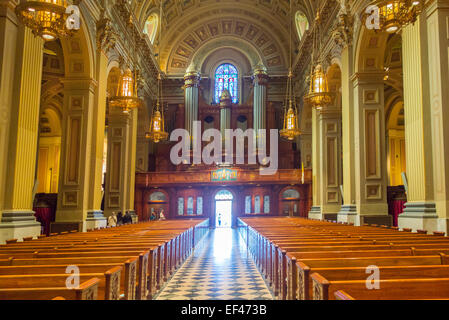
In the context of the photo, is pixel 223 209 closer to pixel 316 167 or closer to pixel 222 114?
pixel 222 114

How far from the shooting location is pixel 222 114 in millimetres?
24109

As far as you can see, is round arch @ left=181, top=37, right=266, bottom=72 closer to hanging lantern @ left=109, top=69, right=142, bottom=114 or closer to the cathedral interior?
the cathedral interior

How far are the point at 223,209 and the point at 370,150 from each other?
40.7 feet

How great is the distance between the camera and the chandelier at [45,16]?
18.7 ft

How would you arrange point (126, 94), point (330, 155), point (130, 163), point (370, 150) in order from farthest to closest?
point (130, 163) < point (330, 155) < point (370, 150) < point (126, 94)

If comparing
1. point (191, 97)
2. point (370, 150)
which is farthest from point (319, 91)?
point (191, 97)

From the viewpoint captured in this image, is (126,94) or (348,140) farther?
(348,140)

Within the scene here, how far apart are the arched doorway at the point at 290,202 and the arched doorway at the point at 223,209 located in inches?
118

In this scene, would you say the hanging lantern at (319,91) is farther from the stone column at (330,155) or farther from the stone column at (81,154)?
the stone column at (81,154)

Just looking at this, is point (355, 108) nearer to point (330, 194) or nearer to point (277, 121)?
point (330, 194)

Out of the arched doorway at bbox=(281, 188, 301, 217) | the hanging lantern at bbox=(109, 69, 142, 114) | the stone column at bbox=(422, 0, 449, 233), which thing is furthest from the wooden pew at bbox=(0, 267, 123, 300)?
the arched doorway at bbox=(281, 188, 301, 217)

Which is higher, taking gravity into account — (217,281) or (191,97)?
(191,97)

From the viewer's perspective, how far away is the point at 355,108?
12195 millimetres

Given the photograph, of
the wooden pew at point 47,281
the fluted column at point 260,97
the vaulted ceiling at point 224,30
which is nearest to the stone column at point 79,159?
the wooden pew at point 47,281
